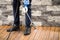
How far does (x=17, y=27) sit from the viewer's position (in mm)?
2492

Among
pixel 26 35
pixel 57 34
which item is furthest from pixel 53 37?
pixel 26 35

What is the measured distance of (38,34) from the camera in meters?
2.32

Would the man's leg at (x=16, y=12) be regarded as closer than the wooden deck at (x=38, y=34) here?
No

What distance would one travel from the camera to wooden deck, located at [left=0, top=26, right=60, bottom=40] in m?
2.16

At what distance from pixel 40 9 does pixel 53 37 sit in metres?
0.71

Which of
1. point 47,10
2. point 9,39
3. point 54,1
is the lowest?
point 9,39

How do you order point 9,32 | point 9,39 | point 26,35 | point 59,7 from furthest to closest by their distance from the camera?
point 59,7, point 9,32, point 26,35, point 9,39

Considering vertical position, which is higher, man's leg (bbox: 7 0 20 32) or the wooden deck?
man's leg (bbox: 7 0 20 32)

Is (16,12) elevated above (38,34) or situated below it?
above

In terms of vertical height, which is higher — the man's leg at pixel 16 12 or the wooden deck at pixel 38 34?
the man's leg at pixel 16 12

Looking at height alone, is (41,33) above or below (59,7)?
below

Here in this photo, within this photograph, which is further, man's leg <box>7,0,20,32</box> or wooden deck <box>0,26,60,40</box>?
man's leg <box>7,0,20,32</box>

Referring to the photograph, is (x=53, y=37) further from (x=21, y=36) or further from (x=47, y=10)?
(x=47, y=10)

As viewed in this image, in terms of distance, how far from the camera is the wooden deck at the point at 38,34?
85.1 inches
